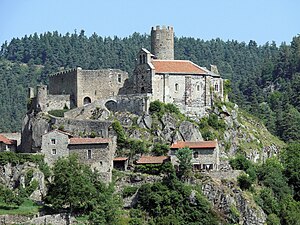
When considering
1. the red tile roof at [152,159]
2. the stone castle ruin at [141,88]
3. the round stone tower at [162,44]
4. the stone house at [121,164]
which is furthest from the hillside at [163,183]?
the round stone tower at [162,44]

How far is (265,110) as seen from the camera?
4646 inches

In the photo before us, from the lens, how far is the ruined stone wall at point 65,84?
8444 cm

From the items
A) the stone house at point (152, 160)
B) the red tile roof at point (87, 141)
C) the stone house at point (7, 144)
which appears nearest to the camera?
the red tile roof at point (87, 141)

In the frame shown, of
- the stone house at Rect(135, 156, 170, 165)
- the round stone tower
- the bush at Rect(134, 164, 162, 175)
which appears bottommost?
the bush at Rect(134, 164, 162, 175)

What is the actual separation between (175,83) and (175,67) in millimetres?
2244

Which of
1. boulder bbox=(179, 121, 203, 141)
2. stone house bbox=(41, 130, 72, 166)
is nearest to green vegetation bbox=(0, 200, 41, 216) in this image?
stone house bbox=(41, 130, 72, 166)

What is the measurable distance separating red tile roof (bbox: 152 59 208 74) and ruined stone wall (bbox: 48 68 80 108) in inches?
347

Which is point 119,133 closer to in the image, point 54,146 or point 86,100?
point 54,146

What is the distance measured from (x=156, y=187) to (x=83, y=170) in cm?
662

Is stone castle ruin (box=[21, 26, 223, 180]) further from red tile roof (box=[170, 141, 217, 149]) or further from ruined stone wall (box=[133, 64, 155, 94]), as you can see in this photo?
red tile roof (box=[170, 141, 217, 149])

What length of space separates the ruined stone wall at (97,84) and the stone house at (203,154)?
13619 mm

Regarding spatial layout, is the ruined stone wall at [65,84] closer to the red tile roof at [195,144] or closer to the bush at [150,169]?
the bush at [150,169]

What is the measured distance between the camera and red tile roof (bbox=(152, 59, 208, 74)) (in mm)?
82250

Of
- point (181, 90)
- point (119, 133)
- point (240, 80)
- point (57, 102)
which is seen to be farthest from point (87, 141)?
point (240, 80)
